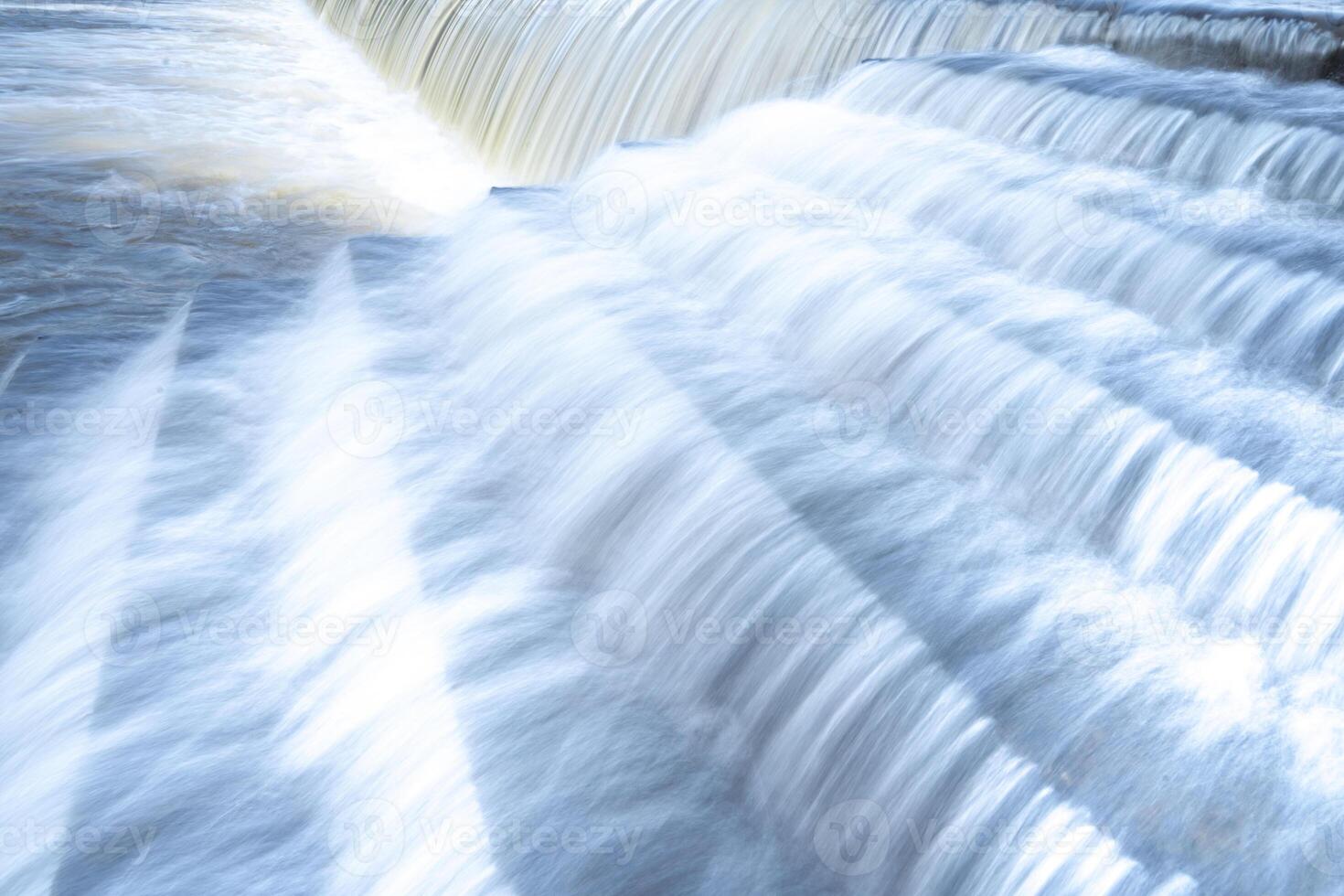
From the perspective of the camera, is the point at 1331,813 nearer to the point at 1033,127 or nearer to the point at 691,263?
the point at 691,263

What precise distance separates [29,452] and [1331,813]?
4037 mm

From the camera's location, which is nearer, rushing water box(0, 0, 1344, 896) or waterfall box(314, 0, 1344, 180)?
rushing water box(0, 0, 1344, 896)

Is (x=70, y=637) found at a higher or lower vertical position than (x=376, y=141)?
higher

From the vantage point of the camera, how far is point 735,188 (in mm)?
5590

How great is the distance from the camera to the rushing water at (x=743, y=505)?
106 inches

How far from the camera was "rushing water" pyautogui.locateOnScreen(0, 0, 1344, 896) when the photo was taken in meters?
2.68

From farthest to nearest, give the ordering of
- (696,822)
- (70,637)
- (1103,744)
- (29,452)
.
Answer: (29,452), (70,637), (696,822), (1103,744)

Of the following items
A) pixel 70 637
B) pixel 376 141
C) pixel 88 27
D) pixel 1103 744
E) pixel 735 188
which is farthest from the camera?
pixel 88 27

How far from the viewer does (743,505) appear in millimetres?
3441

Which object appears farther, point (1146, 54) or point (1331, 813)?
point (1146, 54)

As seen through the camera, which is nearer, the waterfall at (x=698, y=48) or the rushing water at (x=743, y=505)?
the rushing water at (x=743, y=505)

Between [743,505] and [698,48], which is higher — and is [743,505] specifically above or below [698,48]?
above

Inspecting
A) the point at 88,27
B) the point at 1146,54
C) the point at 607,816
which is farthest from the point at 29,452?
the point at 88,27

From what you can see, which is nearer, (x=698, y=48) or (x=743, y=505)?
(x=743, y=505)
